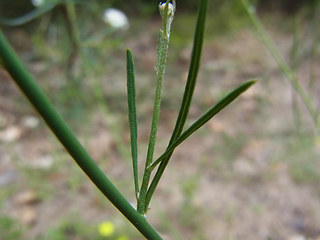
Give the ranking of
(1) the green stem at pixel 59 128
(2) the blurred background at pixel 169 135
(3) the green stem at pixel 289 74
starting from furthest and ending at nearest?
(2) the blurred background at pixel 169 135, (3) the green stem at pixel 289 74, (1) the green stem at pixel 59 128

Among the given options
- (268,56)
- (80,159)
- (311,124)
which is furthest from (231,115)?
(80,159)

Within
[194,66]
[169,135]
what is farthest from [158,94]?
[169,135]

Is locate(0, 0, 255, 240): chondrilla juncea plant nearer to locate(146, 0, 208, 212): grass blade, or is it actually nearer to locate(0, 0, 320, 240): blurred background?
locate(146, 0, 208, 212): grass blade

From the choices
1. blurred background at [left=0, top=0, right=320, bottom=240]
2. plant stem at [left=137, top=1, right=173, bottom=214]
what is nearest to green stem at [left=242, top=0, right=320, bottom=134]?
blurred background at [left=0, top=0, right=320, bottom=240]

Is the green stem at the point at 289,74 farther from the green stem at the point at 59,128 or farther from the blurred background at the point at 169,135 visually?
the green stem at the point at 59,128

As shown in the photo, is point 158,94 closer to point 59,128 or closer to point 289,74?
point 59,128

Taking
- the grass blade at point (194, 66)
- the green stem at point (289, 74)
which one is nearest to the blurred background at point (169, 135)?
the green stem at point (289, 74)
